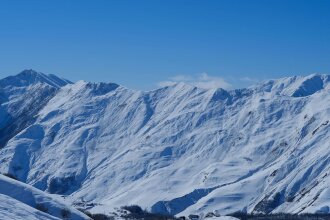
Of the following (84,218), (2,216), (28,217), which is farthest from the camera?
(84,218)

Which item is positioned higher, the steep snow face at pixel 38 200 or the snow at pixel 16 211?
the steep snow face at pixel 38 200

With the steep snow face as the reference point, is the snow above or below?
below

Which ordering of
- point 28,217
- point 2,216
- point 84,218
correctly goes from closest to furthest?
point 2,216 → point 28,217 → point 84,218

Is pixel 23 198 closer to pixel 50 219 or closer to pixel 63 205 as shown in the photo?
pixel 63 205

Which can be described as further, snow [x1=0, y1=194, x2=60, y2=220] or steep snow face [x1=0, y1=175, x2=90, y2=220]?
steep snow face [x1=0, y1=175, x2=90, y2=220]

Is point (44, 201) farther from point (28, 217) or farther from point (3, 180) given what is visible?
point (28, 217)

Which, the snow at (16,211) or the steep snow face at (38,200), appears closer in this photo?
the snow at (16,211)

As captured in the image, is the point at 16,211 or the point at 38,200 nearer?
the point at 16,211

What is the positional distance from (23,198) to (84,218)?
18473mm

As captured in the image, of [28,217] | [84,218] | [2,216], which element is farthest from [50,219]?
[84,218]

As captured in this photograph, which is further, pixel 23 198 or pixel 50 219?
pixel 23 198

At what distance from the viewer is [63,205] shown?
179 metres

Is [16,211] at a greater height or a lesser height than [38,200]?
lesser

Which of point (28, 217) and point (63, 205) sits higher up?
point (63, 205)
